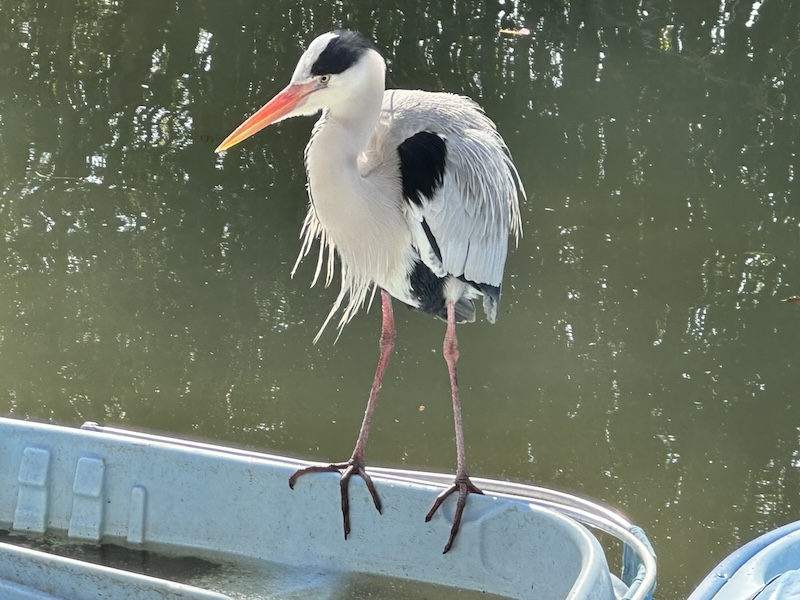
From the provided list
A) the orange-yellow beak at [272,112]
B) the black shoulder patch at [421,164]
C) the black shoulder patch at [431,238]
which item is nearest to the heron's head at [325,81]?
the orange-yellow beak at [272,112]

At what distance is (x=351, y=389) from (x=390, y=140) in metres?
1.19

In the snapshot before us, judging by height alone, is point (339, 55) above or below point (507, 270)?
above

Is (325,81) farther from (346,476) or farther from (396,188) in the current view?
(346,476)

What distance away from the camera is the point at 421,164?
2688 mm

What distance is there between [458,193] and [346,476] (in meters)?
0.73

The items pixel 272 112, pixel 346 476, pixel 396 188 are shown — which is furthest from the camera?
pixel 396 188

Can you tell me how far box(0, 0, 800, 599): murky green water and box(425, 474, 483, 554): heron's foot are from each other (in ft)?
2.58

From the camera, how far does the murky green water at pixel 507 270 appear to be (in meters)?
3.54

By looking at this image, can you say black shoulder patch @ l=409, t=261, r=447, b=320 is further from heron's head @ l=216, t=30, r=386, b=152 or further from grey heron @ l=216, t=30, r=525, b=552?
heron's head @ l=216, t=30, r=386, b=152

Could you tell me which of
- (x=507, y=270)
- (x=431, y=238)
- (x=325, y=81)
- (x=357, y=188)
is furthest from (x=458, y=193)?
(x=507, y=270)

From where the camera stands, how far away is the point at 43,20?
6500mm

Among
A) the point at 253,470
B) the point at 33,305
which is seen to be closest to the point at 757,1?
the point at 33,305

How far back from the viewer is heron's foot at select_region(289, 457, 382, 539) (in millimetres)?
2557

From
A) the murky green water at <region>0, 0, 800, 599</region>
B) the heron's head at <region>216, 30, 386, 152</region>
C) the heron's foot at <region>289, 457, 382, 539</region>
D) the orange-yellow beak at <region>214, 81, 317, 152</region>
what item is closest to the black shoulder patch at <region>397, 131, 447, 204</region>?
the heron's head at <region>216, 30, 386, 152</region>
